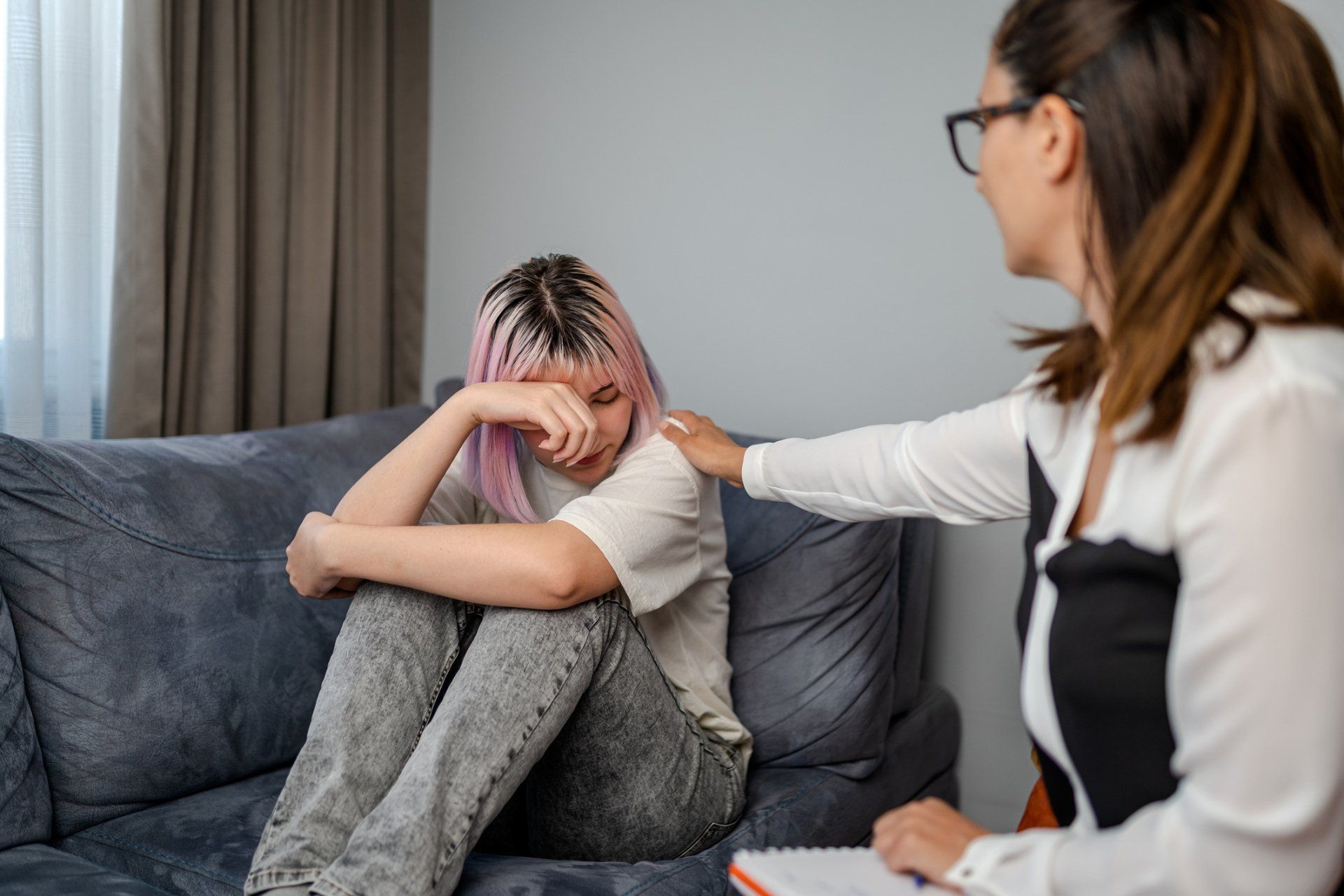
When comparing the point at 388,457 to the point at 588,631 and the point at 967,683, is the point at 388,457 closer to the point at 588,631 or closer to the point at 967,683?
the point at 588,631

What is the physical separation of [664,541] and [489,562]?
0.24 m

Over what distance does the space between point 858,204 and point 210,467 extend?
1274mm

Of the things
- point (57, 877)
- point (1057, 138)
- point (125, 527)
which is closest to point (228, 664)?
point (125, 527)

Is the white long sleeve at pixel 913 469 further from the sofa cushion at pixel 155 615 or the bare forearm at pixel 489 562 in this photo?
the sofa cushion at pixel 155 615

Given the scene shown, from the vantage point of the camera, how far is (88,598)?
1.37 metres

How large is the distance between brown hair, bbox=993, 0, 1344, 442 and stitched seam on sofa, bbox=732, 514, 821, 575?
0.91 meters

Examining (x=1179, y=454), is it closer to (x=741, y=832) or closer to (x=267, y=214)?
(x=741, y=832)

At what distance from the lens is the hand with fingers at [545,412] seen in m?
1.28

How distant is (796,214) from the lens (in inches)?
82.7

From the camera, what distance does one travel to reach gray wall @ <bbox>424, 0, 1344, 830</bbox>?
76.2 inches

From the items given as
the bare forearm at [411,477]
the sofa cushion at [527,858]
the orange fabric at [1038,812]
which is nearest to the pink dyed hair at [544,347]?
the bare forearm at [411,477]

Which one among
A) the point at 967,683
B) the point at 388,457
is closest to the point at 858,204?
the point at 967,683

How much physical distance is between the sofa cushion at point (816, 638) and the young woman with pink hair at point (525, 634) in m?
0.09

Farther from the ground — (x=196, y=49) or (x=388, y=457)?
(x=196, y=49)
